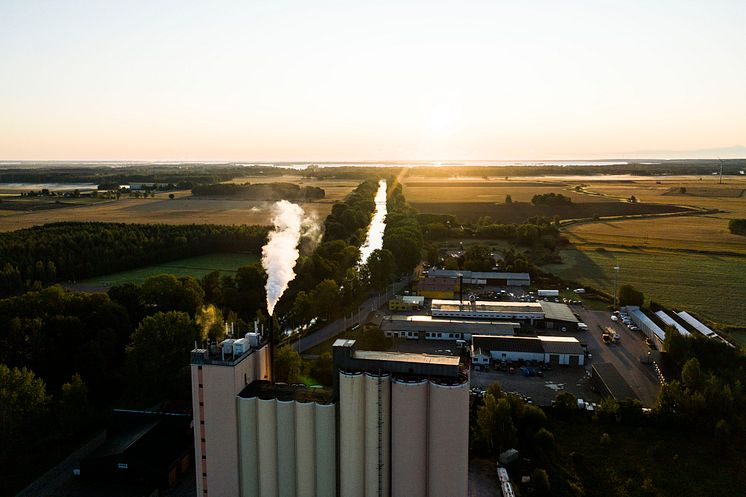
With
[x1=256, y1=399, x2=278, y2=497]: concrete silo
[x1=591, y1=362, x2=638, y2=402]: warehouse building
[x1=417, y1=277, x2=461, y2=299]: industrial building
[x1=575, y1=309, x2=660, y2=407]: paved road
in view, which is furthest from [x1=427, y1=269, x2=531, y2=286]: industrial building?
[x1=256, y1=399, x2=278, y2=497]: concrete silo

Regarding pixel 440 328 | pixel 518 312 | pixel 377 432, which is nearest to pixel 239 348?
pixel 377 432

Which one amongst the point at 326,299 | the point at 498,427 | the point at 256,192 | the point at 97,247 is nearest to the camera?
the point at 498,427

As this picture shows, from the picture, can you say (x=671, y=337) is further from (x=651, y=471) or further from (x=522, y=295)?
(x=522, y=295)

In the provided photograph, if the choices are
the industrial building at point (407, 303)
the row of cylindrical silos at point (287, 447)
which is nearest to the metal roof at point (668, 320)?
the industrial building at point (407, 303)

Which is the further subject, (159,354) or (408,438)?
(159,354)

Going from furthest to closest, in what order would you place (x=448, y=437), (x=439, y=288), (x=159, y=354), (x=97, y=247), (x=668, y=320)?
1. (x=97, y=247)
2. (x=439, y=288)
3. (x=668, y=320)
4. (x=159, y=354)
5. (x=448, y=437)

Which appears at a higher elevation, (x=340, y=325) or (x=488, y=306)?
(x=488, y=306)

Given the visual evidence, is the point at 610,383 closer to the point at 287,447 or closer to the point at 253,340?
the point at 287,447
